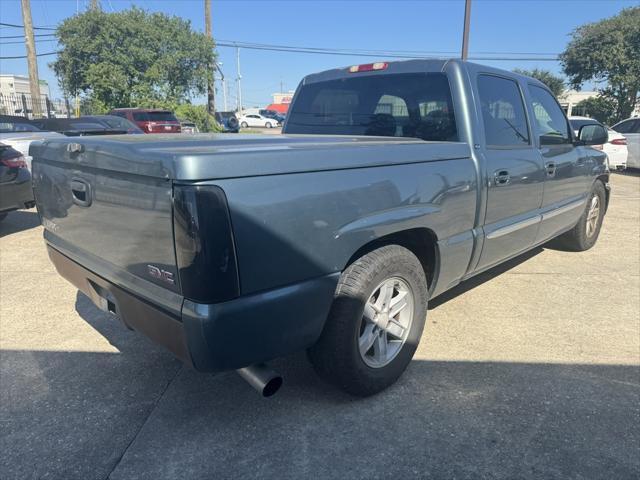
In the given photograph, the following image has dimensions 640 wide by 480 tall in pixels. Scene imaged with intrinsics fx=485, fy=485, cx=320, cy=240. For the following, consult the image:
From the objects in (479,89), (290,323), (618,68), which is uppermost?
(618,68)

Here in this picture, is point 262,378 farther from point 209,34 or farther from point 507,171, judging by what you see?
point 209,34

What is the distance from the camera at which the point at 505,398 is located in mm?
2756

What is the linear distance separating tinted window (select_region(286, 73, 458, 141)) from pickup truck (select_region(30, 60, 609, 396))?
0.01 metres

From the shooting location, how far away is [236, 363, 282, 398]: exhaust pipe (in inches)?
83.7

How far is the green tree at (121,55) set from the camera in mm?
24658

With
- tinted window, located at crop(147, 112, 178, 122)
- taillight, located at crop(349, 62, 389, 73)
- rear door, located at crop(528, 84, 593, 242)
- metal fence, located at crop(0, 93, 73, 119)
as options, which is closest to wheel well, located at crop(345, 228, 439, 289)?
taillight, located at crop(349, 62, 389, 73)

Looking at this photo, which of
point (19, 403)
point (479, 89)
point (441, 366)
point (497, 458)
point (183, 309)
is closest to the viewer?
point (183, 309)

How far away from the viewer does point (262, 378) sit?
2141 millimetres

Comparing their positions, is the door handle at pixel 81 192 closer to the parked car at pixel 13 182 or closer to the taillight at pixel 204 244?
the taillight at pixel 204 244

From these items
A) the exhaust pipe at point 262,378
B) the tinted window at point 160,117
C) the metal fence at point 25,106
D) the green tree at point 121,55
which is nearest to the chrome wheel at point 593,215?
the exhaust pipe at point 262,378

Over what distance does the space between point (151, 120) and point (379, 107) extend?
54.3 feet

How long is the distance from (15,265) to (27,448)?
343 cm

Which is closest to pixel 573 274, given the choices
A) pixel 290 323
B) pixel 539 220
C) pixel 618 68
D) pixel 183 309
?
pixel 539 220

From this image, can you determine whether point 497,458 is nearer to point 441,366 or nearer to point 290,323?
point 441,366
